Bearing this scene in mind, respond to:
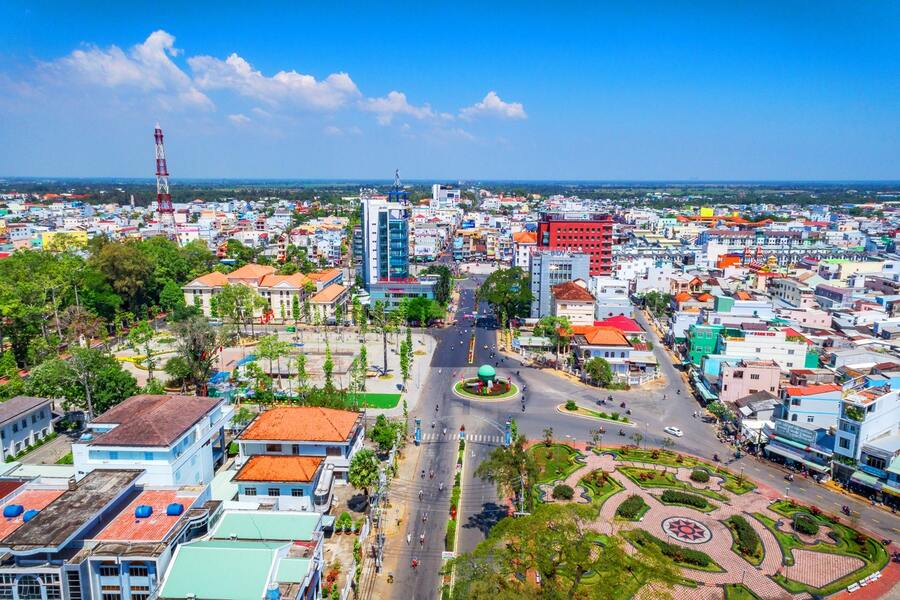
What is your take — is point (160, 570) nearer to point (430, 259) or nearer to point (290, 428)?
point (290, 428)

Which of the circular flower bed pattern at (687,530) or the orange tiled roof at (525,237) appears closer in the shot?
the circular flower bed pattern at (687,530)

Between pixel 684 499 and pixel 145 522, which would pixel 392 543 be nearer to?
pixel 145 522

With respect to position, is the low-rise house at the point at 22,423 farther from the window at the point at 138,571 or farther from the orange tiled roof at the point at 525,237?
the orange tiled roof at the point at 525,237

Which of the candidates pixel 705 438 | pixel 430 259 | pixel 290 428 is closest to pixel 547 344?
pixel 705 438

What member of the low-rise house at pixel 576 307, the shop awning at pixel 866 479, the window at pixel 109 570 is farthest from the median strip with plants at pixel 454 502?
the low-rise house at pixel 576 307

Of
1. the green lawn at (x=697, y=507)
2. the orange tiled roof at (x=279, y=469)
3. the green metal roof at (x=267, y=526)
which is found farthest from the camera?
the green lawn at (x=697, y=507)

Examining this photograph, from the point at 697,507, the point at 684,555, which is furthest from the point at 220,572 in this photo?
the point at 697,507

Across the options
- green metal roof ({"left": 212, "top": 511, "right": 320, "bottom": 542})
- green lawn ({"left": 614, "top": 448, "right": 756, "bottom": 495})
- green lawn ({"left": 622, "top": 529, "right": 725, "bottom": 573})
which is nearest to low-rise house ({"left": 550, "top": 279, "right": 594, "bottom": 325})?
green lawn ({"left": 614, "top": 448, "right": 756, "bottom": 495})
